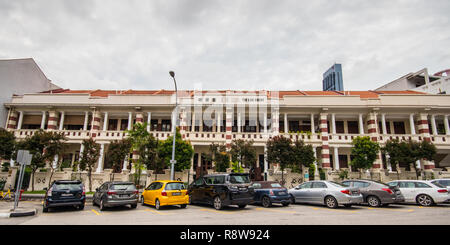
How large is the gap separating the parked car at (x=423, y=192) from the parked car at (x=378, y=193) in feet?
2.76

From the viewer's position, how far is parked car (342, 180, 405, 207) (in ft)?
39.3

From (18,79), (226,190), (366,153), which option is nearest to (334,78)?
(366,153)

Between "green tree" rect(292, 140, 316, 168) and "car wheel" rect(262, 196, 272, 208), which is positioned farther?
"green tree" rect(292, 140, 316, 168)

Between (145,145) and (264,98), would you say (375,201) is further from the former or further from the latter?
(145,145)

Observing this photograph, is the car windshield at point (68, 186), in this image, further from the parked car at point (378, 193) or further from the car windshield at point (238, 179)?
the parked car at point (378, 193)

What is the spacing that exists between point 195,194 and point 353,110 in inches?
778

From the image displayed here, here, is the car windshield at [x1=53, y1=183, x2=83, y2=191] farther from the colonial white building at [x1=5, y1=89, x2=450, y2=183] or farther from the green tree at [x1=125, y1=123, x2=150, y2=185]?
the colonial white building at [x1=5, y1=89, x2=450, y2=183]

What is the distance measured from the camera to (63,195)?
10758 millimetres

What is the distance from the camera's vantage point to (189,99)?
25.0m

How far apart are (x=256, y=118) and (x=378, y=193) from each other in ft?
50.7

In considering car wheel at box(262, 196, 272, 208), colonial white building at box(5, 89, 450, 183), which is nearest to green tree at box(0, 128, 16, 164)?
colonial white building at box(5, 89, 450, 183)

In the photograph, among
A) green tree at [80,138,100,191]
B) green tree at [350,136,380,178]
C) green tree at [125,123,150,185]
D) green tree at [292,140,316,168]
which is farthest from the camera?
green tree at [350,136,380,178]

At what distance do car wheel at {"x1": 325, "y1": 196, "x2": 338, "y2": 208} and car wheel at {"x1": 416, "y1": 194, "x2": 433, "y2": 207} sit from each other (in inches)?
209
